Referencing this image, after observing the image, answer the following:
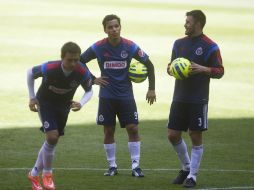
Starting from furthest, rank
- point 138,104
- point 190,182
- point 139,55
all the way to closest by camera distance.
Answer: point 138,104
point 139,55
point 190,182

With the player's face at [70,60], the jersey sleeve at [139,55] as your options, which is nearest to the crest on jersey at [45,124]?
the player's face at [70,60]

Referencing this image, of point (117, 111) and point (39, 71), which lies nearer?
point (39, 71)

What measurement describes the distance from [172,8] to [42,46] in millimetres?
21402

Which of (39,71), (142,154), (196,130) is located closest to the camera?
(39,71)

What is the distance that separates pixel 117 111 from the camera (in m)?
12.8

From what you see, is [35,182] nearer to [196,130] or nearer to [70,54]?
[70,54]

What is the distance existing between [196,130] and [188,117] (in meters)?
0.25

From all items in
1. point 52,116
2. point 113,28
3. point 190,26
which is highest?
point 190,26

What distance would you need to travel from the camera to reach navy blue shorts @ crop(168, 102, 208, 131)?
458 inches

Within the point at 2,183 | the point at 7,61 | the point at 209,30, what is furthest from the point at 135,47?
the point at 209,30

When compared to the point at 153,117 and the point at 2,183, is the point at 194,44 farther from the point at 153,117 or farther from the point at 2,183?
the point at 153,117

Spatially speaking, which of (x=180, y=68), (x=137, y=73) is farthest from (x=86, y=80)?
(x=137, y=73)

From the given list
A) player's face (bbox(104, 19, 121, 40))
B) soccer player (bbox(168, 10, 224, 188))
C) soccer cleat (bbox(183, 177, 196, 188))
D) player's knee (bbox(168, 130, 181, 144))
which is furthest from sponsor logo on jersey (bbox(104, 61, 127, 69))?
soccer cleat (bbox(183, 177, 196, 188))

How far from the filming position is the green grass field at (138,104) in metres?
12.6
